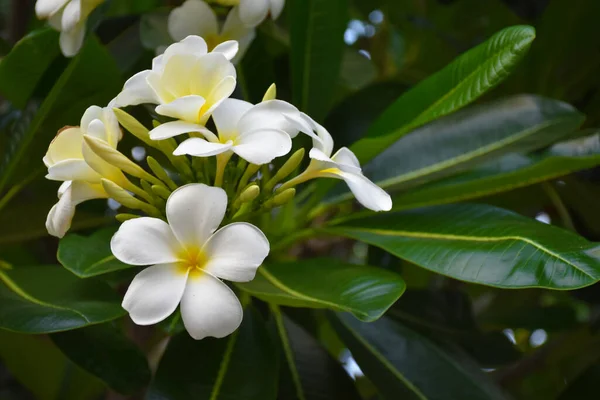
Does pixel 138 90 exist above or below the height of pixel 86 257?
above

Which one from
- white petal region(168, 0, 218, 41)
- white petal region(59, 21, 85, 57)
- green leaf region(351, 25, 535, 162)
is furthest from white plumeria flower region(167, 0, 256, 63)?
green leaf region(351, 25, 535, 162)

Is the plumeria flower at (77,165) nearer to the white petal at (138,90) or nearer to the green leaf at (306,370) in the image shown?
the white petal at (138,90)

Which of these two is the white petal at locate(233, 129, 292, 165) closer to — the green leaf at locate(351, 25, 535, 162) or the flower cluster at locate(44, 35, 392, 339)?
the flower cluster at locate(44, 35, 392, 339)

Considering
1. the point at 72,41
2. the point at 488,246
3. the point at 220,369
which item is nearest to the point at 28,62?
the point at 72,41

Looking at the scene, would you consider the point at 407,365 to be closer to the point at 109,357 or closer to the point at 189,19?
the point at 109,357

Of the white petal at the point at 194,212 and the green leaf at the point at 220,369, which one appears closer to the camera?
the white petal at the point at 194,212

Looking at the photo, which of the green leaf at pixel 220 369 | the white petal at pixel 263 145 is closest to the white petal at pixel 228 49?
the white petal at pixel 263 145

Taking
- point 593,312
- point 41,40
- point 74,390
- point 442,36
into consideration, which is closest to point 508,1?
point 442,36
